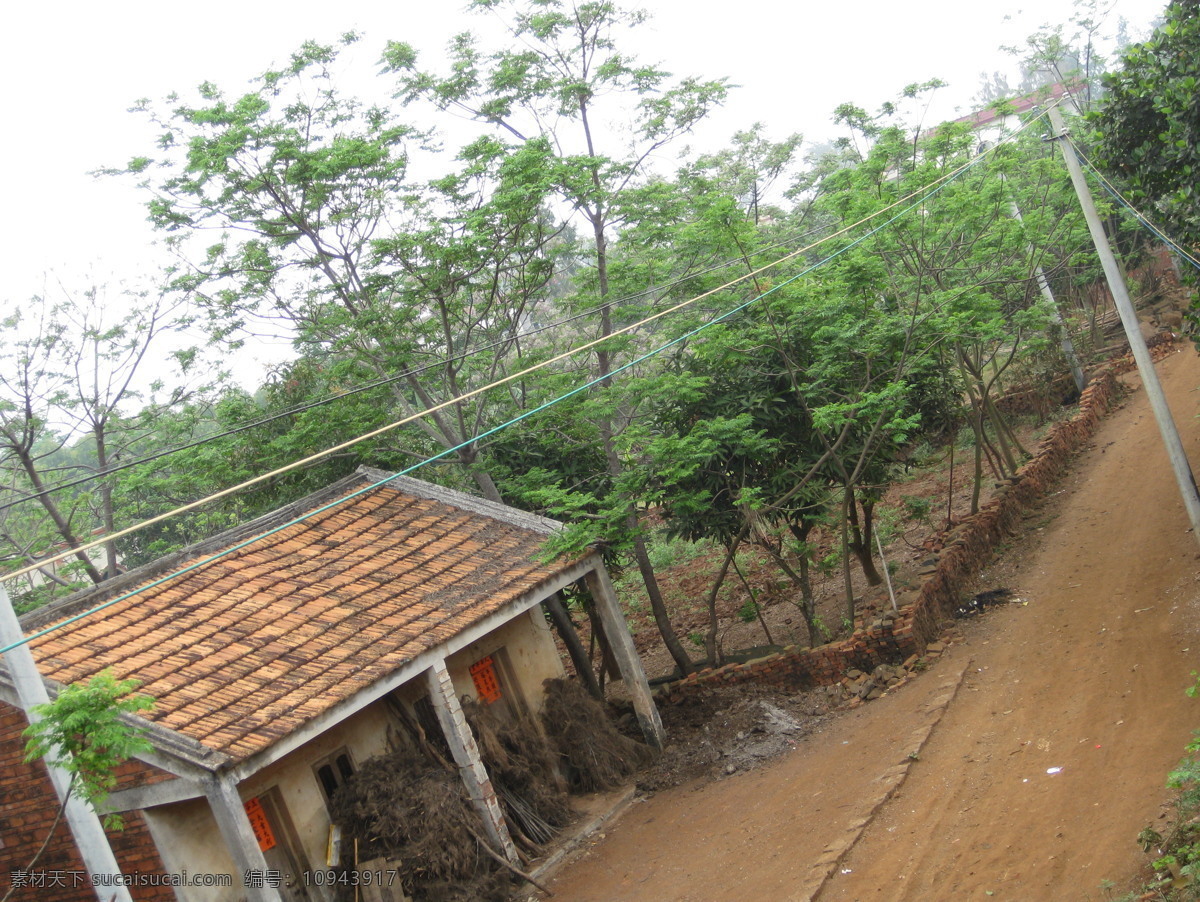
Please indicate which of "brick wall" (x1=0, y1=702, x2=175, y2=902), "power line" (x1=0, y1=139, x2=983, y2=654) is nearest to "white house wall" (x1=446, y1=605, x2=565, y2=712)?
"power line" (x1=0, y1=139, x2=983, y2=654)

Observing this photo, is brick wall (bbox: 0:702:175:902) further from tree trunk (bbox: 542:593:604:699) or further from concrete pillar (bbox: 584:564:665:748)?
tree trunk (bbox: 542:593:604:699)

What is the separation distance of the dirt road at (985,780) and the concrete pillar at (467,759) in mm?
796

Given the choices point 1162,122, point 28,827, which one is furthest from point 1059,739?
point 28,827

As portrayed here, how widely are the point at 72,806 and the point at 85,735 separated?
46 centimetres

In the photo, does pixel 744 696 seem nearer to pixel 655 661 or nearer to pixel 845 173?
pixel 655 661

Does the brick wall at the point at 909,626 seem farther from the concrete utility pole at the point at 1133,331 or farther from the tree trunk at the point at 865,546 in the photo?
the concrete utility pole at the point at 1133,331

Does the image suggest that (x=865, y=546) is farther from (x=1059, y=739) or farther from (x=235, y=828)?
(x=235, y=828)

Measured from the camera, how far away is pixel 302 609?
10.0m

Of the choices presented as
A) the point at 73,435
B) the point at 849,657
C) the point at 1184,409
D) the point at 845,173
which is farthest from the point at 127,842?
the point at 1184,409

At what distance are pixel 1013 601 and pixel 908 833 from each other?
6.32m

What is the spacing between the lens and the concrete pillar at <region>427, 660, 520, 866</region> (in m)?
9.83

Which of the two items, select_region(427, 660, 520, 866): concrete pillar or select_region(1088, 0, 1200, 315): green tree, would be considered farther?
select_region(1088, 0, 1200, 315): green tree

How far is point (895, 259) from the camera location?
17688 mm

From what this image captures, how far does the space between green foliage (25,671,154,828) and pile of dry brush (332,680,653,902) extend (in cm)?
318
